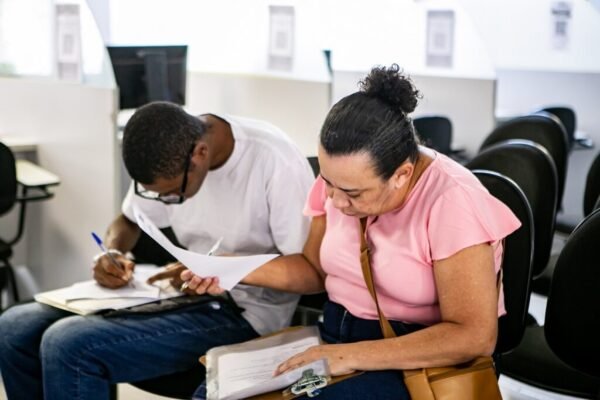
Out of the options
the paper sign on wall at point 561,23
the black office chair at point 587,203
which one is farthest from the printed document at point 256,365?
the paper sign on wall at point 561,23

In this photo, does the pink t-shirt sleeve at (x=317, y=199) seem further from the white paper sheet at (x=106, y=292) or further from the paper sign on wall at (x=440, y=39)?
the paper sign on wall at (x=440, y=39)

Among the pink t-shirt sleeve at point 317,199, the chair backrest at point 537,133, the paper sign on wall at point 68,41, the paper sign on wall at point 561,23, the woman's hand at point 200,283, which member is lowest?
the woman's hand at point 200,283

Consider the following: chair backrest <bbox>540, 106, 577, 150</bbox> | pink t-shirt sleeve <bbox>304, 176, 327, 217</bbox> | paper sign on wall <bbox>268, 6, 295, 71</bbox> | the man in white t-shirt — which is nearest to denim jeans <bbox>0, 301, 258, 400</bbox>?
the man in white t-shirt

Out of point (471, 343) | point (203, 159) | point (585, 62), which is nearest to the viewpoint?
point (471, 343)

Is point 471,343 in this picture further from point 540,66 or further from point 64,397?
point 540,66

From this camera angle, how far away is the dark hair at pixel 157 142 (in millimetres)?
1776

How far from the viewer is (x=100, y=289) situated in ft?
6.36

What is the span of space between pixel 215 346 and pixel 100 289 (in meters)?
0.31

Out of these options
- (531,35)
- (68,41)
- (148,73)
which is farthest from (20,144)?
(531,35)

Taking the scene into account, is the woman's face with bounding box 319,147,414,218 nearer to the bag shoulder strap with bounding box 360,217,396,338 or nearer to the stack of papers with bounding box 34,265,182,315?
the bag shoulder strap with bounding box 360,217,396,338

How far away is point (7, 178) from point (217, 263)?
5.33ft

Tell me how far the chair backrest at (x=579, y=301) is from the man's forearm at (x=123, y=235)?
1070 mm

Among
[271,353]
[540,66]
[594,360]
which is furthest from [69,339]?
[540,66]

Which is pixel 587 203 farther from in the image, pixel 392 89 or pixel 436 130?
pixel 392 89
